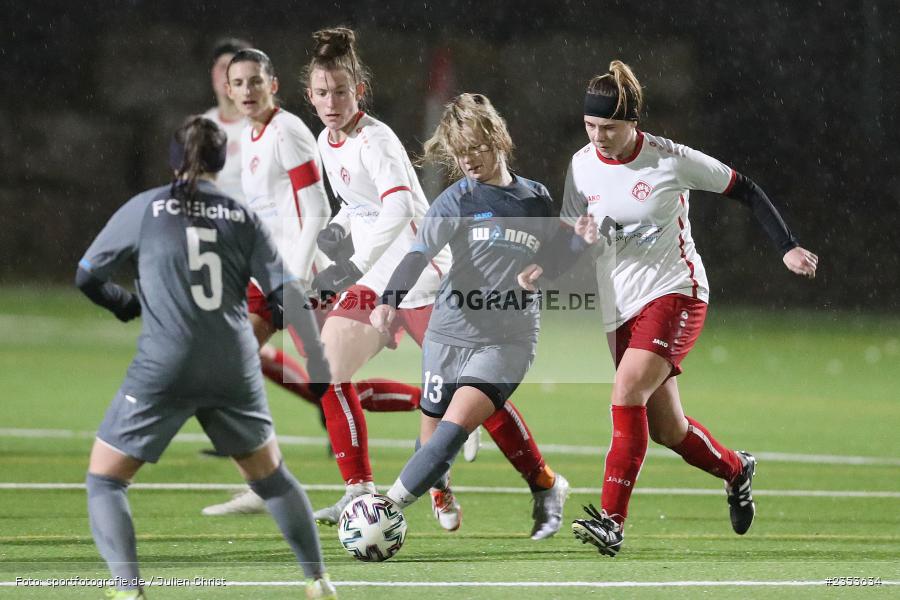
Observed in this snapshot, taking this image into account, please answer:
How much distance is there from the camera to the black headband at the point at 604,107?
6320 millimetres

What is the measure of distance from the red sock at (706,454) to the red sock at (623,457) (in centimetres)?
59

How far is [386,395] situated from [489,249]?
6.33 feet

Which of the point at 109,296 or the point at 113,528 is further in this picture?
the point at 109,296

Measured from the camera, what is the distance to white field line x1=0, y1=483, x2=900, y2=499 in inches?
340

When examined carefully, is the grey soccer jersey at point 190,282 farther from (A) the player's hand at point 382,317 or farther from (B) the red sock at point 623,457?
(B) the red sock at point 623,457

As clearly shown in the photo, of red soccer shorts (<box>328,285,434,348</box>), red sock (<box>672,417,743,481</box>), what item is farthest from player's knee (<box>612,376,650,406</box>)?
red soccer shorts (<box>328,285,434,348</box>)

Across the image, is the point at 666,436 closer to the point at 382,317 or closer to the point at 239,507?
the point at 382,317

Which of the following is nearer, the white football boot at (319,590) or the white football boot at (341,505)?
the white football boot at (319,590)

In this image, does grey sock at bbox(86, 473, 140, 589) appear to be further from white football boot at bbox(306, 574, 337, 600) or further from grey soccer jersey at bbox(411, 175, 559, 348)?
grey soccer jersey at bbox(411, 175, 559, 348)

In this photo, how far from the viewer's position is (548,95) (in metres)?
25.7

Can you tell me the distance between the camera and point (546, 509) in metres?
6.98

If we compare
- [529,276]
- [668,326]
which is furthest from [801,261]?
[529,276]

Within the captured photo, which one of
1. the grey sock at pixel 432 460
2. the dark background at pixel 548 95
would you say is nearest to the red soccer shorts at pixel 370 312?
the grey sock at pixel 432 460

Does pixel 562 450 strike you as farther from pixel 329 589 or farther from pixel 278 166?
pixel 329 589
